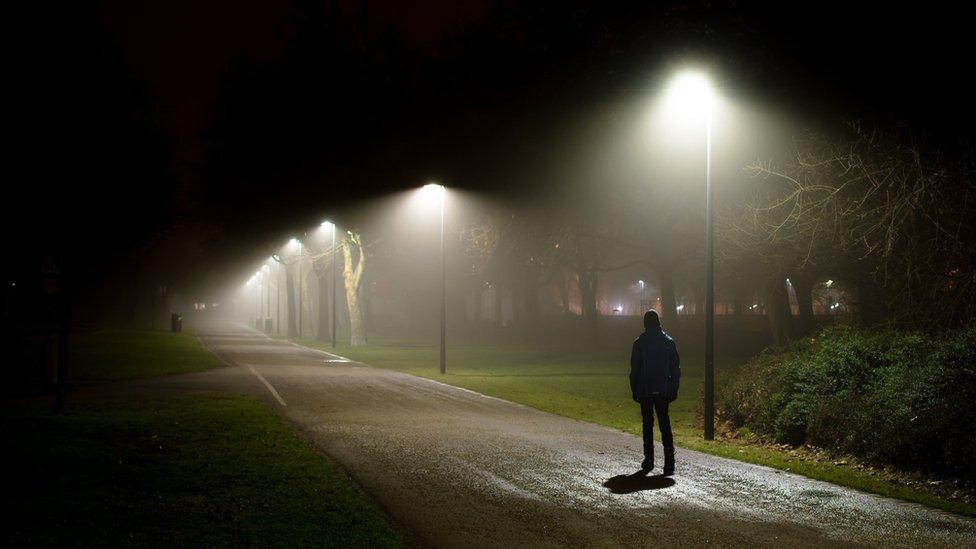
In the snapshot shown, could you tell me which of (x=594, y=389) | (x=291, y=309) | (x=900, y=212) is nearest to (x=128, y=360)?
(x=594, y=389)

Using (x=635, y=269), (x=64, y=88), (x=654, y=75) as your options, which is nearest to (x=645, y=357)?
(x=654, y=75)

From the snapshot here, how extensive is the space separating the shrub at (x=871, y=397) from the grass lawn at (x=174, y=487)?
6.37m

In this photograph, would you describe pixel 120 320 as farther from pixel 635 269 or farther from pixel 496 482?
pixel 496 482

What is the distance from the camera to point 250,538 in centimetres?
720

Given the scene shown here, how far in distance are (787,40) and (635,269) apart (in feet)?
242

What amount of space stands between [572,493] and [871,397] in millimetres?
5020

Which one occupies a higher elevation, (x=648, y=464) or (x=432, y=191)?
(x=432, y=191)

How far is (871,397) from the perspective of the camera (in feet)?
39.9

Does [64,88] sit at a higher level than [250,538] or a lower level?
higher

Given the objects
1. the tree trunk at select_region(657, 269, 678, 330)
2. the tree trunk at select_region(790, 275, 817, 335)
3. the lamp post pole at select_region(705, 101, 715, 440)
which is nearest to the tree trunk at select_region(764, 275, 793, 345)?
the tree trunk at select_region(790, 275, 817, 335)

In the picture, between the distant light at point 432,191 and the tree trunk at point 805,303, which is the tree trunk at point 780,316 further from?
the distant light at point 432,191

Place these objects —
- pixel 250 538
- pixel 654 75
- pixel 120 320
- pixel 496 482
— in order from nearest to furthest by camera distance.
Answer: pixel 250 538 → pixel 496 482 → pixel 654 75 → pixel 120 320

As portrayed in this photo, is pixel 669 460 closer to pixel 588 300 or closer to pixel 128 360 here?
pixel 128 360

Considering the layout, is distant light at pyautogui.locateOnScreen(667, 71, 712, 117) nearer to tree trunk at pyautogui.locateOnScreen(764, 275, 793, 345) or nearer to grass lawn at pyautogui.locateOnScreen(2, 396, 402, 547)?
grass lawn at pyautogui.locateOnScreen(2, 396, 402, 547)
